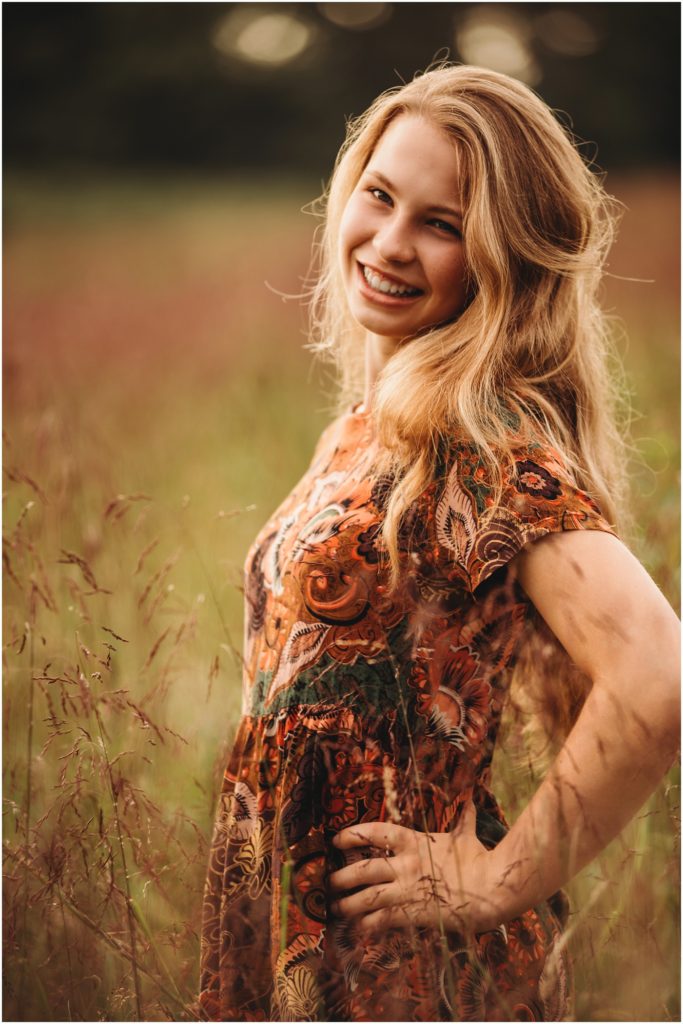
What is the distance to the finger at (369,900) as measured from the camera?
46.6 inches

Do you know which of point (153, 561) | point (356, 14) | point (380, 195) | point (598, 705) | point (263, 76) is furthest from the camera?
point (263, 76)

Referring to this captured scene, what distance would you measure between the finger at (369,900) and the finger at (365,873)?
0.03 ft

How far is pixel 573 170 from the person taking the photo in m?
1.44

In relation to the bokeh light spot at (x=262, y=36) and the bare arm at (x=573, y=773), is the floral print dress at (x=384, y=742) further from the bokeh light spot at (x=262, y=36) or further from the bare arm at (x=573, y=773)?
the bokeh light spot at (x=262, y=36)

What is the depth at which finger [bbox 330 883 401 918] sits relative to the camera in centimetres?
118

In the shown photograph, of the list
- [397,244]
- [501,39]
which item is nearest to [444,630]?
[397,244]

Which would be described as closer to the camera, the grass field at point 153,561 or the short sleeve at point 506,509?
Result: the short sleeve at point 506,509

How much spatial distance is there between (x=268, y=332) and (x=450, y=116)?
4.43 meters

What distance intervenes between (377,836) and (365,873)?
54 mm

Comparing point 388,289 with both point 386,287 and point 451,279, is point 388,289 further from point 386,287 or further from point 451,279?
point 451,279

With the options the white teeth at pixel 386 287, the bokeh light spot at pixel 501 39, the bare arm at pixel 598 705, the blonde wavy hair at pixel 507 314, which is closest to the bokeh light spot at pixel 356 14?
the bokeh light spot at pixel 501 39

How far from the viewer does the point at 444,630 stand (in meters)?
1.22

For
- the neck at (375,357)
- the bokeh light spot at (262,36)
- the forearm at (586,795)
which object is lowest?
the forearm at (586,795)

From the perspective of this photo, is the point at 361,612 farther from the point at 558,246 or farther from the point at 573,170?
the point at 573,170
